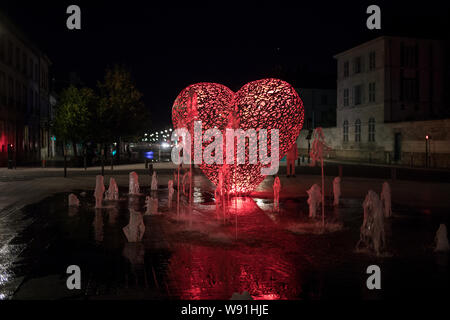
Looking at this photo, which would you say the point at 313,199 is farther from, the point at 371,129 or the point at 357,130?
the point at 357,130

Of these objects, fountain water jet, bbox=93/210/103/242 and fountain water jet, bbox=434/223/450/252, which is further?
fountain water jet, bbox=93/210/103/242

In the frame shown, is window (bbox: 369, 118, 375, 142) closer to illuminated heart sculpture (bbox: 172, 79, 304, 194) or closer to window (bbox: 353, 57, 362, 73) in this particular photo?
window (bbox: 353, 57, 362, 73)

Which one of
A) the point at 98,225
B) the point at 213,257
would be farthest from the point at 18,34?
Result: the point at 213,257

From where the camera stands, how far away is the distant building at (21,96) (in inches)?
1404

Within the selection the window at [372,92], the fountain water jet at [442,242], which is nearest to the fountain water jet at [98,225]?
the fountain water jet at [442,242]

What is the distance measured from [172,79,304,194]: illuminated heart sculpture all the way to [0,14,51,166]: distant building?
88.0ft

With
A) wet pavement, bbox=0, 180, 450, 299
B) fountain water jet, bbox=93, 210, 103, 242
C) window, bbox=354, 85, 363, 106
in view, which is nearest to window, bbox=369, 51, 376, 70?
window, bbox=354, 85, 363, 106

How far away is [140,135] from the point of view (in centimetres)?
4597

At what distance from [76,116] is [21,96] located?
18.8 ft

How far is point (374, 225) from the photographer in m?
7.48

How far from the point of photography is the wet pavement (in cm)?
548

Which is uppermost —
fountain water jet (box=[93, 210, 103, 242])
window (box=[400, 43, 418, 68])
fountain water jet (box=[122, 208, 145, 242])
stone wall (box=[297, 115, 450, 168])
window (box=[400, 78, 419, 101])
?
window (box=[400, 43, 418, 68])
